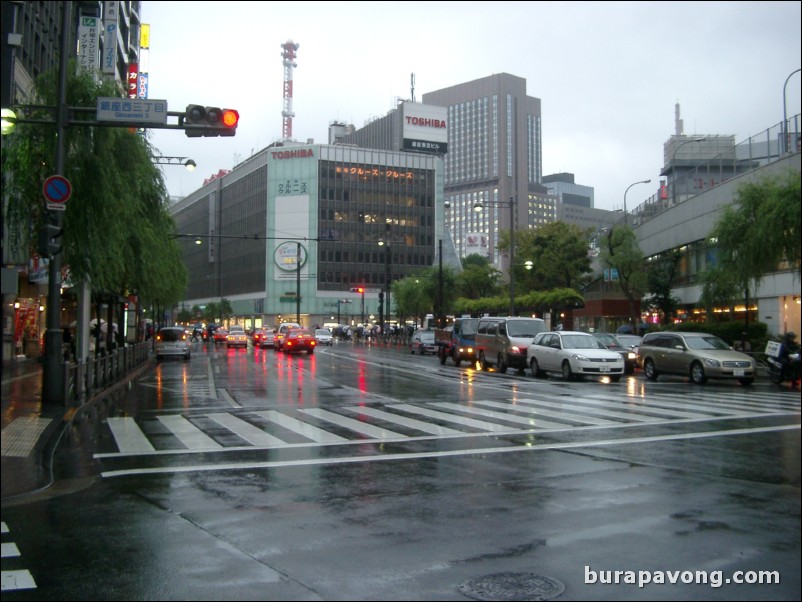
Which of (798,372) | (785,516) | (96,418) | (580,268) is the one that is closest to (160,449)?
(96,418)

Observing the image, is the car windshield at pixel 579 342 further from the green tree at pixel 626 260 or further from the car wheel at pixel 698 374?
the green tree at pixel 626 260

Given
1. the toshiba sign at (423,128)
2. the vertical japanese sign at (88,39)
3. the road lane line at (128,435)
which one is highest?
the toshiba sign at (423,128)

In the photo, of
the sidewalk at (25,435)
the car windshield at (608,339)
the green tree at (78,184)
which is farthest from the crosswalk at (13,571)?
the car windshield at (608,339)

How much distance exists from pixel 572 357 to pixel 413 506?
18225mm

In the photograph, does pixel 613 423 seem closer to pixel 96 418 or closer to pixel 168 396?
pixel 96 418

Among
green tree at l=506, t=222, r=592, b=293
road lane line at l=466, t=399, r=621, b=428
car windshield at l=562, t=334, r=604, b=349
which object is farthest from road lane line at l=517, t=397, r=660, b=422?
green tree at l=506, t=222, r=592, b=293

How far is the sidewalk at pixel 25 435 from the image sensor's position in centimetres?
930

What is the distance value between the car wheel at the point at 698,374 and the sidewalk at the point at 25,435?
18824 mm

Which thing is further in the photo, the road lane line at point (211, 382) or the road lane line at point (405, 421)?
the road lane line at point (211, 382)

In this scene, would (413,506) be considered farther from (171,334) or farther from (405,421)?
(171,334)

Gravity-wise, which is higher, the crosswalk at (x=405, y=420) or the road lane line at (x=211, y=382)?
the crosswalk at (x=405, y=420)

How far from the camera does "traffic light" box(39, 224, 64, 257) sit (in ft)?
49.1

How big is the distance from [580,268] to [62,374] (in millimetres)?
56158

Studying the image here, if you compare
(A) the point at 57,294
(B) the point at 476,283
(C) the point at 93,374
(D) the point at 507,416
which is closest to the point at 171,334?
(C) the point at 93,374
